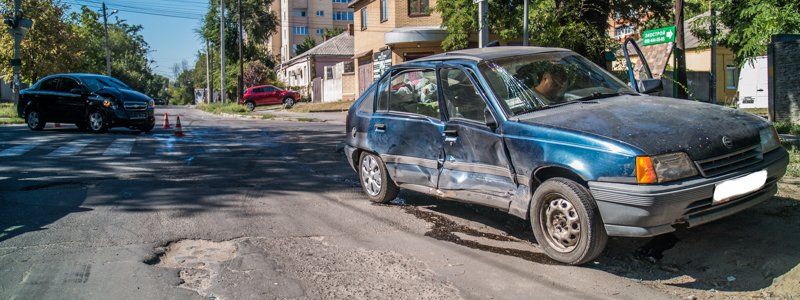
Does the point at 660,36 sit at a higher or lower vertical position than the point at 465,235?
higher

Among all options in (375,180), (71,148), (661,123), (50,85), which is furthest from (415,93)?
(50,85)

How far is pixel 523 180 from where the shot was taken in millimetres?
4820

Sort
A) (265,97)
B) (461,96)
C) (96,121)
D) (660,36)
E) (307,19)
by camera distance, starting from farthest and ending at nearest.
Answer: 1. (307,19)
2. (265,97)
3. (96,121)
4. (660,36)
5. (461,96)

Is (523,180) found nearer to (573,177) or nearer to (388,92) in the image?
(573,177)

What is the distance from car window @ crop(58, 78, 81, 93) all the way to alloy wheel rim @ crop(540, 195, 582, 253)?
14.3m

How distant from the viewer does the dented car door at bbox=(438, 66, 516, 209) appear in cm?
507

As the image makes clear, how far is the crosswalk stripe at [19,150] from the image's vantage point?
35.6 ft

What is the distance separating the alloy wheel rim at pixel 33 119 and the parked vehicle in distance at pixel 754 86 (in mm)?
24061

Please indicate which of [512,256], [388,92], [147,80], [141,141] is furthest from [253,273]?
[147,80]

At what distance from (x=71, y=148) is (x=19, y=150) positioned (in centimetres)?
85

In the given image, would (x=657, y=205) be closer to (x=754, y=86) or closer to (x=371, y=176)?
(x=371, y=176)

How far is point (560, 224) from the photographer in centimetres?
463

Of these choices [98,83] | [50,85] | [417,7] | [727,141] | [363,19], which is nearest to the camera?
[727,141]

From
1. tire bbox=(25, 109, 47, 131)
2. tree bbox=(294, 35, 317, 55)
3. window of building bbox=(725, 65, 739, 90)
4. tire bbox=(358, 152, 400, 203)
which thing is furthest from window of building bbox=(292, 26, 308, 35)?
tire bbox=(358, 152, 400, 203)
